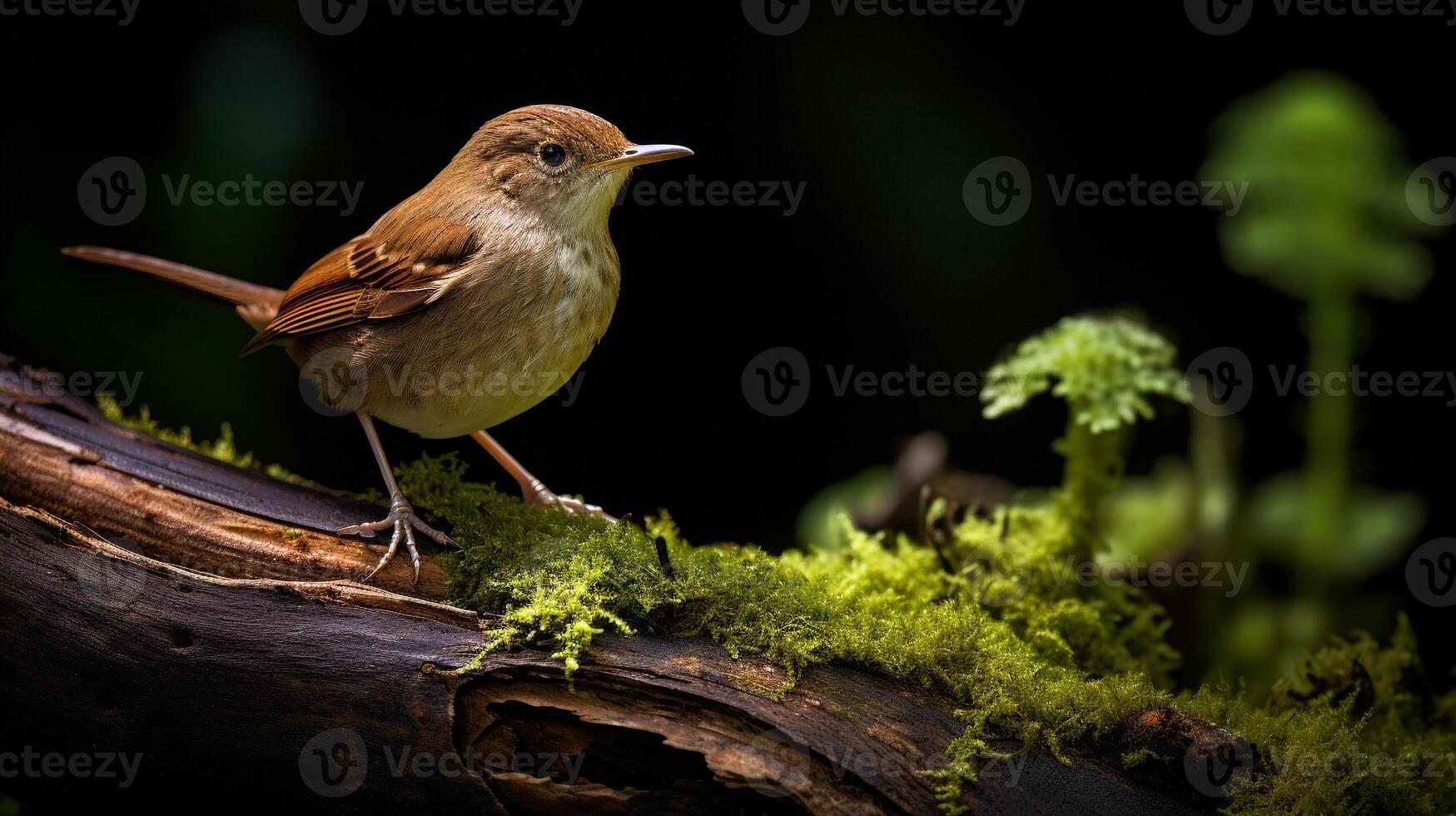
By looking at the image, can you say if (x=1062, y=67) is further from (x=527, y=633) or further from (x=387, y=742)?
(x=387, y=742)

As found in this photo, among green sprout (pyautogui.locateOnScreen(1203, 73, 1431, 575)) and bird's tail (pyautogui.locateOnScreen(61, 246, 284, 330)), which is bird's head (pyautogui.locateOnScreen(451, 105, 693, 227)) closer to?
bird's tail (pyautogui.locateOnScreen(61, 246, 284, 330))

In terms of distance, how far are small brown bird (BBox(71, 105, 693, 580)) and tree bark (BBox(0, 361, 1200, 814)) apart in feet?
1.33

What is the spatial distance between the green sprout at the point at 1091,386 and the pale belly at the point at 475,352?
66.3 inches

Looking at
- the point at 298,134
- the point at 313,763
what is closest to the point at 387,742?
the point at 313,763

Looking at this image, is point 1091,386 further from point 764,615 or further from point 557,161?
point 557,161

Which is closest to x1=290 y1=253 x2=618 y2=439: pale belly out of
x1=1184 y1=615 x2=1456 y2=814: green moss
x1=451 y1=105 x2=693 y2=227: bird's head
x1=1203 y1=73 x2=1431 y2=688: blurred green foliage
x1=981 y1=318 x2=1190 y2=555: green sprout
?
x1=451 y1=105 x2=693 y2=227: bird's head

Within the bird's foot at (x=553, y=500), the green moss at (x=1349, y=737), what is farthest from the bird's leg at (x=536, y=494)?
the green moss at (x=1349, y=737)

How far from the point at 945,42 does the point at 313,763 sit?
4.29 meters

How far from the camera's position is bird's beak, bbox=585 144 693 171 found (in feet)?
10.9

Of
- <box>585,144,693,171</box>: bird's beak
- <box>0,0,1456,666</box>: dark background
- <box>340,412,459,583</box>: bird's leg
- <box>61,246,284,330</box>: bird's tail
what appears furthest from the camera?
<box>0,0,1456,666</box>: dark background

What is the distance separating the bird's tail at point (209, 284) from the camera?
3.93 m

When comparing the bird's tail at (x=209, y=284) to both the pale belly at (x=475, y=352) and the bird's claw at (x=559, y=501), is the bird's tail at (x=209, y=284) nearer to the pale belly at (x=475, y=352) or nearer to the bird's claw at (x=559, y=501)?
the pale belly at (x=475, y=352)

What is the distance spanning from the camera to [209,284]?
3.98 metres

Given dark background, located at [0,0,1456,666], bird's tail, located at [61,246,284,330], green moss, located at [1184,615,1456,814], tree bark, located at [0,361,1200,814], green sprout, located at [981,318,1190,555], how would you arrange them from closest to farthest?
1. tree bark, located at [0,361,1200,814]
2. green moss, located at [1184,615,1456,814]
3. bird's tail, located at [61,246,284,330]
4. green sprout, located at [981,318,1190,555]
5. dark background, located at [0,0,1456,666]
